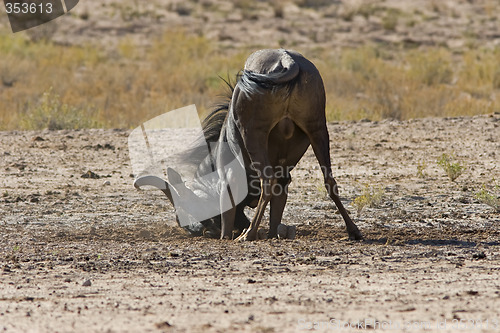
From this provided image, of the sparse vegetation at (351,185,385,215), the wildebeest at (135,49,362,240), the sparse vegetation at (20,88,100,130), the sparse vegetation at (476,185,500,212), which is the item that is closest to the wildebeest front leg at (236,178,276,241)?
the wildebeest at (135,49,362,240)

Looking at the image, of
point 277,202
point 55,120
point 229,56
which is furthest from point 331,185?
point 229,56

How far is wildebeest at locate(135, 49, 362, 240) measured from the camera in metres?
7.52

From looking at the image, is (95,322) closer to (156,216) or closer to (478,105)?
(156,216)

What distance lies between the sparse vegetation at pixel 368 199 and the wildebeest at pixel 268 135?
155 centimetres

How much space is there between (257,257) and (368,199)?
3.36m

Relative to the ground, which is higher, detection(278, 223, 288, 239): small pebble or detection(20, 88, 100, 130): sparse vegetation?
detection(278, 223, 288, 239): small pebble

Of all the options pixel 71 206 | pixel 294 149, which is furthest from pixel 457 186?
pixel 71 206

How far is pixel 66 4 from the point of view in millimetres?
34875

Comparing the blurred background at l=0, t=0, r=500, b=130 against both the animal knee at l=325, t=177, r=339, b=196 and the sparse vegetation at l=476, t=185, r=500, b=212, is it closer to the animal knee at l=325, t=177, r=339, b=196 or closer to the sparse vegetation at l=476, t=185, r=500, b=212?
the animal knee at l=325, t=177, r=339, b=196

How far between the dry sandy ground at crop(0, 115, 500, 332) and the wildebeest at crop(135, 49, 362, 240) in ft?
1.62

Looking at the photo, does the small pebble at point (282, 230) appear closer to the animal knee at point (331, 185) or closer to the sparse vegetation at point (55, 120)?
the animal knee at point (331, 185)

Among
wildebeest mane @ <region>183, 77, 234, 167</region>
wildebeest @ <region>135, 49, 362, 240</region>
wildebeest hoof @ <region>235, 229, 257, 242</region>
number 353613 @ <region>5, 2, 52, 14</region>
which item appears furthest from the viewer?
number 353613 @ <region>5, 2, 52, 14</region>

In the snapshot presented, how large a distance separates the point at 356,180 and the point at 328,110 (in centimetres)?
579

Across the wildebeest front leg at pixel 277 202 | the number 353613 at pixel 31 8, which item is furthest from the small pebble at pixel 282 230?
the number 353613 at pixel 31 8
